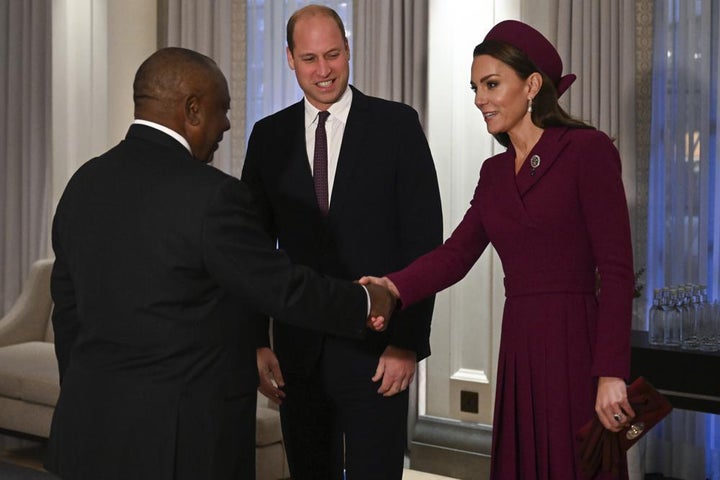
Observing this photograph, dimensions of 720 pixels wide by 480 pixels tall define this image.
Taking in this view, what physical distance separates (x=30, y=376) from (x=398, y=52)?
276 centimetres

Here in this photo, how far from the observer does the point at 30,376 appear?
489cm

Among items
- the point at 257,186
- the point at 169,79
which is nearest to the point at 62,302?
the point at 169,79

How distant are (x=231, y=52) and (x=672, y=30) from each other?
284 centimetres

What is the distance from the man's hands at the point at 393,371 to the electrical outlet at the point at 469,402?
7.65 feet

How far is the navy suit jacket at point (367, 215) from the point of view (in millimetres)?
2469

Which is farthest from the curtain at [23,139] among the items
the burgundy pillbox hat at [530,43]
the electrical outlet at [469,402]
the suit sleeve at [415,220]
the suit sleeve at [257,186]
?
the burgundy pillbox hat at [530,43]

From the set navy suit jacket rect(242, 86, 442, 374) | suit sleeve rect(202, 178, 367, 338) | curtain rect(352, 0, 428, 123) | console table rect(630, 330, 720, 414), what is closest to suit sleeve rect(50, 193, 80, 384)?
suit sleeve rect(202, 178, 367, 338)

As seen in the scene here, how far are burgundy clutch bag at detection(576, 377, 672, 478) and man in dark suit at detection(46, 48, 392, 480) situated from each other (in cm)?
79

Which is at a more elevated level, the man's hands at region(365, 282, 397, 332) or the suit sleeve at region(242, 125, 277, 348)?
the suit sleeve at region(242, 125, 277, 348)

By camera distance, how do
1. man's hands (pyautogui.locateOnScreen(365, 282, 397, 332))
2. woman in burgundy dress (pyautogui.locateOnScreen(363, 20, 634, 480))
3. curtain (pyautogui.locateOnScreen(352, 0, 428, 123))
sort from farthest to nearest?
curtain (pyautogui.locateOnScreen(352, 0, 428, 123)) < man's hands (pyautogui.locateOnScreen(365, 282, 397, 332)) < woman in burgundy dress (pyautogui.locateOnScreen(363, 20, 634, 480))

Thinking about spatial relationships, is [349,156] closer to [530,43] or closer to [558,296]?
[530,43]

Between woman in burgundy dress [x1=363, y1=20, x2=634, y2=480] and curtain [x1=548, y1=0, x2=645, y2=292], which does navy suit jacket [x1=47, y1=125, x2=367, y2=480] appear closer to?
woman in burgundy dress [x1=363, y1=20, x2=634, y2=480]

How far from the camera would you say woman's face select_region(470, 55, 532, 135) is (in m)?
2.27

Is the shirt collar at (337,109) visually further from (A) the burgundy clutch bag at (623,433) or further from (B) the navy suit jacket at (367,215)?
(A) the burgundy clutch bag at (623,433)
